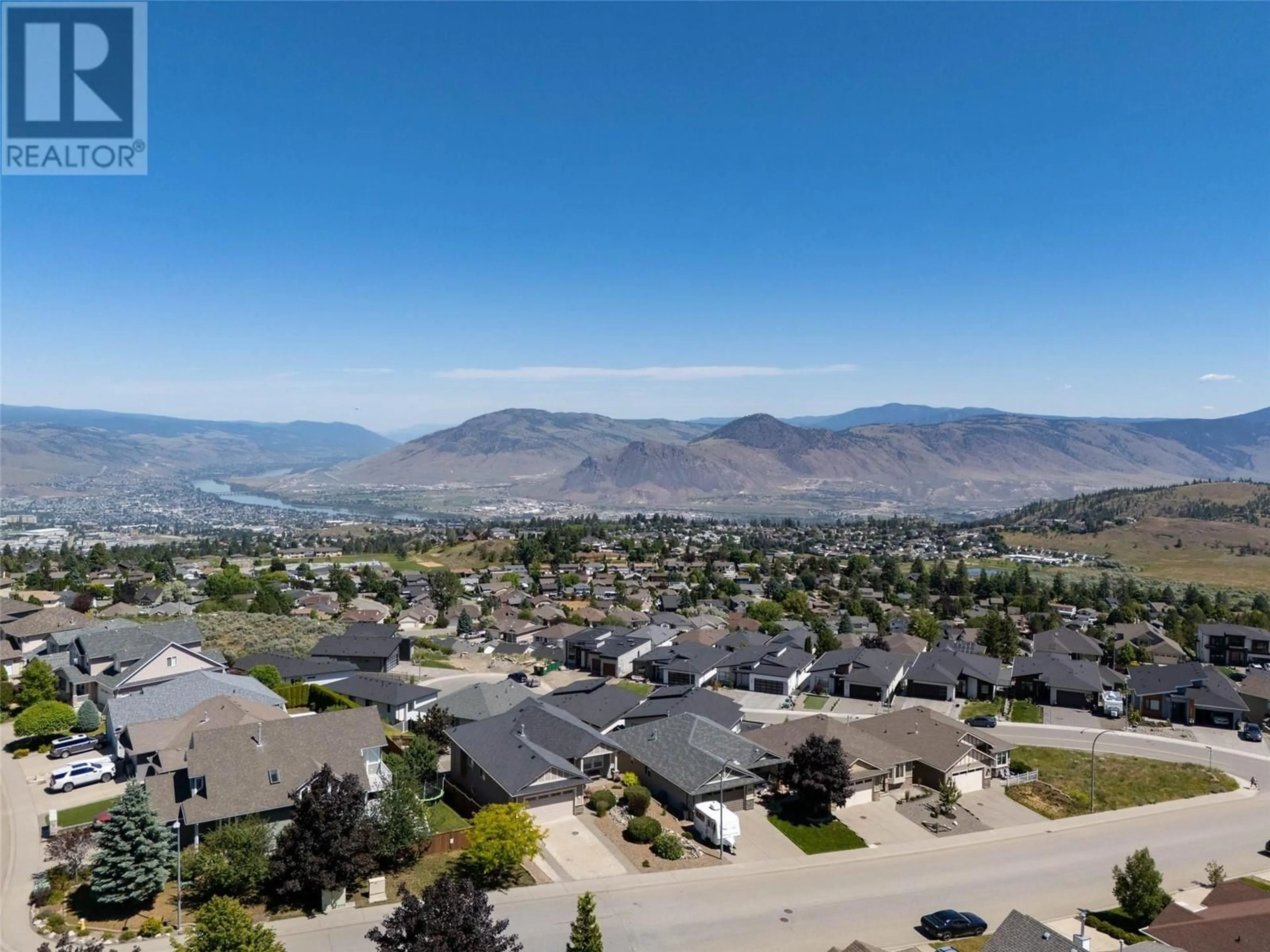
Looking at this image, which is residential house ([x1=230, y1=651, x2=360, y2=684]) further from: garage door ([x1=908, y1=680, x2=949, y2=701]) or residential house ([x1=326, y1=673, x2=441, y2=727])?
garage door ([x1=908, y1=680, x2=949, y2=701])

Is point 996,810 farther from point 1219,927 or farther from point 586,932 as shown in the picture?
point 586,932

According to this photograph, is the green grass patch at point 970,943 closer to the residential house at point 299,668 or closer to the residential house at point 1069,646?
the residential house at point 299,668

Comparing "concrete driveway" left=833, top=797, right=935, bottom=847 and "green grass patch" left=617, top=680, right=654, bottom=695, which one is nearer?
"concrete driveway" left=833, top=797, right=935, bottom=847

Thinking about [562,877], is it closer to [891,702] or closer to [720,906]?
[720,906]

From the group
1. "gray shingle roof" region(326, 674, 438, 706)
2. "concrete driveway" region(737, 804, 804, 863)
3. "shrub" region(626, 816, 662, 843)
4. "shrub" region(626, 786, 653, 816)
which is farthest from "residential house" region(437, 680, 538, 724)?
"concrete driveway" region(737, 804, 804, 863)

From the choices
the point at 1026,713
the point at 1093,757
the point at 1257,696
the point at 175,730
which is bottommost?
the point at 1026,713

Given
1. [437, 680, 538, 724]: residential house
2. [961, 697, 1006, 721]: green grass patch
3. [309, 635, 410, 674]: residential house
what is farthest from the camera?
[309, 635, 410, 674]: residential house

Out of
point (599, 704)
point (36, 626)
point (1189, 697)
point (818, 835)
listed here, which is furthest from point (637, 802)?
point (36, 626)
